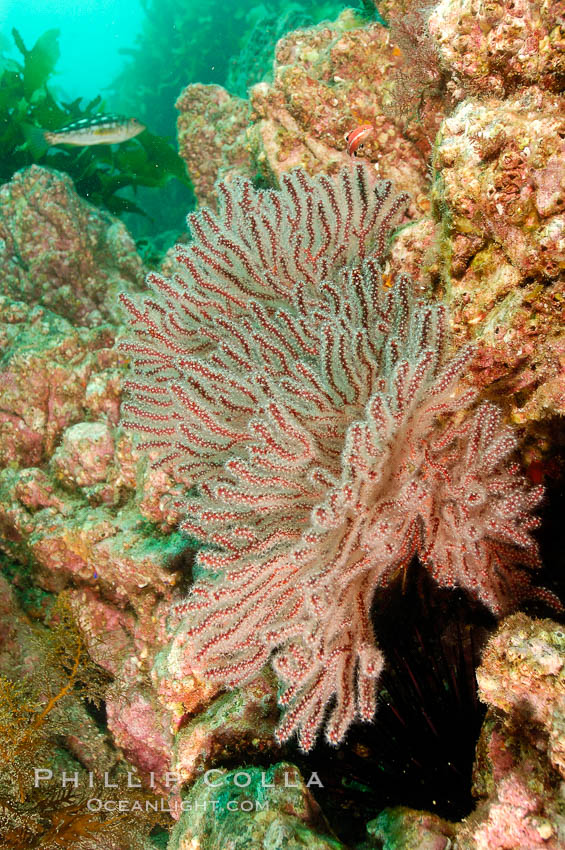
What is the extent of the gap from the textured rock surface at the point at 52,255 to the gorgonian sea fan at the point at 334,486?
4402 mm

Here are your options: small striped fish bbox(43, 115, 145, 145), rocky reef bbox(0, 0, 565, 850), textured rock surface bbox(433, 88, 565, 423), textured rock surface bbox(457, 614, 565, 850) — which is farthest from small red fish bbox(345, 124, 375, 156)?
small striped fish bbox(43, 115, 145, 145)

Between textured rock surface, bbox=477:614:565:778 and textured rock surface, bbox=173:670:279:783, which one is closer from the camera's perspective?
textured rock surface, bbox=477:614:565:778

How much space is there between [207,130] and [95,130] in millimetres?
1848

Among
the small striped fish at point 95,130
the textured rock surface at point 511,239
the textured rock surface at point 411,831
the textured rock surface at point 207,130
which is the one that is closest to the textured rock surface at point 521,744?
the textured rock surface at point 411,831

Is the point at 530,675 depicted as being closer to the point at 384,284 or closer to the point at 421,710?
the point at 421,710

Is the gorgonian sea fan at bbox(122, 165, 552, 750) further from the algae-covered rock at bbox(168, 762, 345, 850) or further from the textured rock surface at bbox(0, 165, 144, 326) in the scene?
the textured rock surface at bbox(0, 165, 144, 326)

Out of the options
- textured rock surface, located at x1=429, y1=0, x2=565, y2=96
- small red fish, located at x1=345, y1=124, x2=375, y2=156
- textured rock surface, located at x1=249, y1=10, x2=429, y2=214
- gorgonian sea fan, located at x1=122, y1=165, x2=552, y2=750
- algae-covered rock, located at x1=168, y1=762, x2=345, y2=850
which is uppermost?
textured rock surface, located at x1=249, y1=10, x2=429, y2=214

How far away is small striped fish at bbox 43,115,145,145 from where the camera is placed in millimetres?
8305

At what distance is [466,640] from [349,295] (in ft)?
6.73

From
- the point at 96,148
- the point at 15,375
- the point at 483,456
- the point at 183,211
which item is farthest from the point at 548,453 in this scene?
the point at 183,211

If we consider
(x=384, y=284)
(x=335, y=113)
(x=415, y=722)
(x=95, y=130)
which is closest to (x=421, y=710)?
(x=415, y=722)

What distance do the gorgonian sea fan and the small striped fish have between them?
7054 mm

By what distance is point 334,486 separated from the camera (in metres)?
2.41

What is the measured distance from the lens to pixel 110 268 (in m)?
7.61
